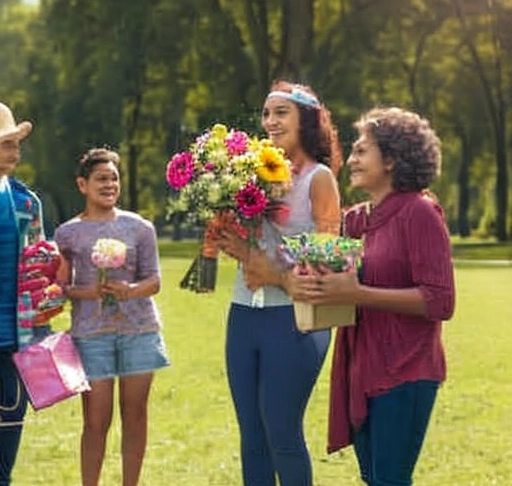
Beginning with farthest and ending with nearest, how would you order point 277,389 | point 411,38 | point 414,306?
point 411,38 < point 277,389 < point 414,306

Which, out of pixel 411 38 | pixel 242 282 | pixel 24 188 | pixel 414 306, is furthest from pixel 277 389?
pixel 411 38

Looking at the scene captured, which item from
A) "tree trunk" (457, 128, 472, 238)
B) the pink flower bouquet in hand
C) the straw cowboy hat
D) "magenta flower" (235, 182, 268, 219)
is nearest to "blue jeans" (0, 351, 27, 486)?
the pink flower bouquet in hand

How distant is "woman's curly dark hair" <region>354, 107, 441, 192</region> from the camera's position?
4.45 metres

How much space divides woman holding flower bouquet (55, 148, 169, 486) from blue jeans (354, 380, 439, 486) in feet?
6.29

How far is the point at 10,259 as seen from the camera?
204 inches

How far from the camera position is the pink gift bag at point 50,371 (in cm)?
523

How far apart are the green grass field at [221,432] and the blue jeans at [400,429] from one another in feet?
6.22

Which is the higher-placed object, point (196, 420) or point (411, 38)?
point (411, 38)

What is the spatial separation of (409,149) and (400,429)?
104cm

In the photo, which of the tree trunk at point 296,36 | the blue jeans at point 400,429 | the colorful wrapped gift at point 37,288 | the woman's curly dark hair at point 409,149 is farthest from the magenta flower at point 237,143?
the tree trunk at point 296,36

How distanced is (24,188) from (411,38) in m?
42.7

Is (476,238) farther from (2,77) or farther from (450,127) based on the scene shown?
(2,77)

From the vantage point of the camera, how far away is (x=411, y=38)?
46.7m

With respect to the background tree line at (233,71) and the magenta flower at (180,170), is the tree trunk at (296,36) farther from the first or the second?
the magenta flower at (180,170)
